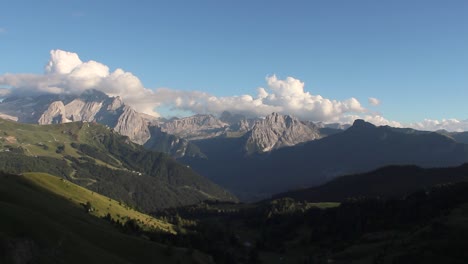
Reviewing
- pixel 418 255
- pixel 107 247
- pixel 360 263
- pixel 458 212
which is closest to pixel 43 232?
pixel 107 247

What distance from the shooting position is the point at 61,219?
127 m

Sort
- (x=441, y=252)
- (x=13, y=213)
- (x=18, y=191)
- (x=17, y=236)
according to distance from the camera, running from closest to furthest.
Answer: (x=17, y=236)
(x=13, y=213)
(x=441, y=252)
(x=18, y=191)

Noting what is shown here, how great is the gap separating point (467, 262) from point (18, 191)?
13824 cm

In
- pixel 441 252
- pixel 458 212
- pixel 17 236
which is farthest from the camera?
pixel 458 212

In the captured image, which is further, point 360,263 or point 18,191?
point 360,263

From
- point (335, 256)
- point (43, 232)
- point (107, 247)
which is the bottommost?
point (335, 256)

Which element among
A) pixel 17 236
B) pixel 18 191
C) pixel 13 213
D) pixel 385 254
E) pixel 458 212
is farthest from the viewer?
pixel 458 212

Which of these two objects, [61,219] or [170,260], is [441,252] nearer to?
[170,260]

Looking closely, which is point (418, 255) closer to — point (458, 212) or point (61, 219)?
point (458, 212)

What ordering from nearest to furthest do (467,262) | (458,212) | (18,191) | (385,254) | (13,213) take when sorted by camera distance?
(13,213) → (467,262) → (18,191) → (385,254) → (458,212)

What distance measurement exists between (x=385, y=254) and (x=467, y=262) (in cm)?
4240

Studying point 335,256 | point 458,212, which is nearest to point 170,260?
point 335,256

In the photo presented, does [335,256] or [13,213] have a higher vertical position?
[13,213]

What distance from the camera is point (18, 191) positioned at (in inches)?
5650
